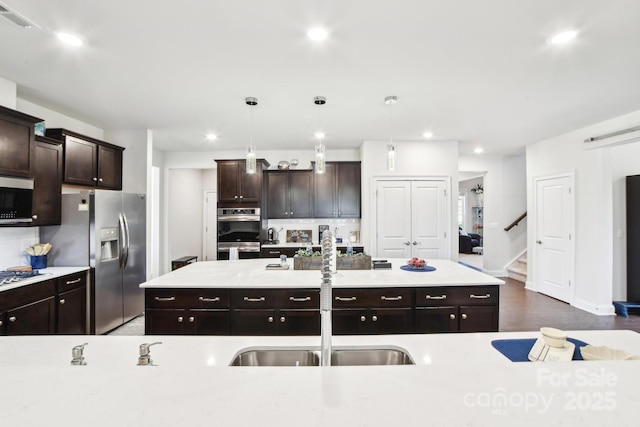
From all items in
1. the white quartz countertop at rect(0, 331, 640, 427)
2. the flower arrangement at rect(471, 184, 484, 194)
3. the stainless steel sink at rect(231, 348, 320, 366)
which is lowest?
the stainless steel sink at rect(231, 348, 320, 366)

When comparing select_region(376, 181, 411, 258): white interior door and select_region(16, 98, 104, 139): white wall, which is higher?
select_region(16, 98, 104, 139): white wall

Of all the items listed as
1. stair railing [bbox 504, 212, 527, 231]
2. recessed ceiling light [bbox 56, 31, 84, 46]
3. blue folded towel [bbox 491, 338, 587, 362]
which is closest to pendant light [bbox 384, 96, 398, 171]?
blue folded towel [bbox 491, 338, 587, 362]

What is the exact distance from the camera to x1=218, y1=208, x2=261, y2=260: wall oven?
16.7ft

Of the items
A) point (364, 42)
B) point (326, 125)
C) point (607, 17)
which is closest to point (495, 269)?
point (326, 125)

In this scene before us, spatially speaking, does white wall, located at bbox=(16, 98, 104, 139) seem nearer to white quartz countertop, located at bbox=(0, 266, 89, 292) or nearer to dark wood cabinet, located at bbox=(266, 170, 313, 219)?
white quartz countertop, located at bbox=(0, 266, 89, 292)

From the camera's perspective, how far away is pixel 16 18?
1808mm

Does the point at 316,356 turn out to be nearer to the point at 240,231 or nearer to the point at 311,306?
the point at 311,306

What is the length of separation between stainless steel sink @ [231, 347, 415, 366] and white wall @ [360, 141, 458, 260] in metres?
3.85

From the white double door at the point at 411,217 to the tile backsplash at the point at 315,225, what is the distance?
727mm

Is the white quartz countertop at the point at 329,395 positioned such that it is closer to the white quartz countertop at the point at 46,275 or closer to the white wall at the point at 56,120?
the white quartz countertop at the point at 46,275

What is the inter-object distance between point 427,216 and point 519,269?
2.89m

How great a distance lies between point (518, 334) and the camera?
133 cm

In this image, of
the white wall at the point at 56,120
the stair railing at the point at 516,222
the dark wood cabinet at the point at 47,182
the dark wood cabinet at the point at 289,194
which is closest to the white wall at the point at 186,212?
the white wall at the point at 56,120

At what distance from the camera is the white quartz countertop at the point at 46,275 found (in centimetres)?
243
